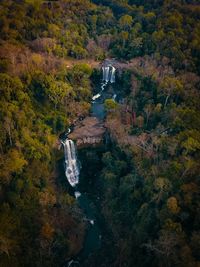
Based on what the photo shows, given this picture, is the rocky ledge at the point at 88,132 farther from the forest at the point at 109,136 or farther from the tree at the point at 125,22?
the tree at the point at 125,22

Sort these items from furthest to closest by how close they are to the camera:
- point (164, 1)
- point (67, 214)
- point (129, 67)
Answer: point (164, 1) → point (129, 67) → point (67, 214)

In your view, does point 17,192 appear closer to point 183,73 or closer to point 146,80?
point 146,80

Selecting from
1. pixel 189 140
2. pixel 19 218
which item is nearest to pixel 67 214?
pixel 19 218

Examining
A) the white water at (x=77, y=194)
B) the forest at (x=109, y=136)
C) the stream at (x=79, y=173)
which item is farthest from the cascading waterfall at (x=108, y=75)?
the white water at (x=77, y=194)

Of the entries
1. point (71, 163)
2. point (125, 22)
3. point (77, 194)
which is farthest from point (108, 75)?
point (77, 194)

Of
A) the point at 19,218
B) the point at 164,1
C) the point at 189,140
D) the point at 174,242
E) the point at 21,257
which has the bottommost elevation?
the point at 21,257

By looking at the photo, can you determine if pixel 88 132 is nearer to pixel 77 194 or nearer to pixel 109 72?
pixel 77 194

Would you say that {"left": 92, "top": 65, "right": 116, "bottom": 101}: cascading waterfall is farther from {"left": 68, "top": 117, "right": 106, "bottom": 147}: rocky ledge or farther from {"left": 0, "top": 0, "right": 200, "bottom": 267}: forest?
{"left": 68, "top": 117, "right": 106, "bottom": 147}: rocky ledge
